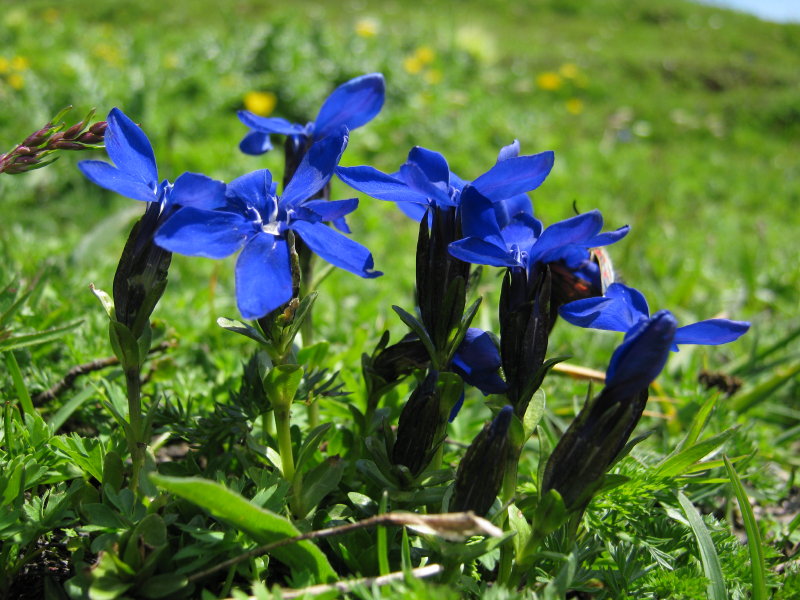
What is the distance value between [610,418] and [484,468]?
0.87 feet

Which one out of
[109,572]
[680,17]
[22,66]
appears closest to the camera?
[109,572]

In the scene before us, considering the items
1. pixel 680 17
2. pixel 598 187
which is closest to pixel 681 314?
pixel 598 187

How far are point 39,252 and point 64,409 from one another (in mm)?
1574

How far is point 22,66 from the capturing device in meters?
5.44

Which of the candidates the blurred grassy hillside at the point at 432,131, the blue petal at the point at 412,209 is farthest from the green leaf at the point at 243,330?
the blurred grassy hillside at the point at 432,131

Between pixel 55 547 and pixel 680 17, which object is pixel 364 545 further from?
pixel 680 17

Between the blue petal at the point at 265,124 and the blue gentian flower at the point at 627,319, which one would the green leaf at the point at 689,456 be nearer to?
the blue gentian flower at the point at 627,319

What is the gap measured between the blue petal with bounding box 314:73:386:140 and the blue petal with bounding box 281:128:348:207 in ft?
0.82

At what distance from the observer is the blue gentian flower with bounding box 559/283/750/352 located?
139 cm

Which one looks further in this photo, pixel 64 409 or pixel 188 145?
pixel 188 145

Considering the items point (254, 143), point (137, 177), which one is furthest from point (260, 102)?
point (137, 177)

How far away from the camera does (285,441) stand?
65.1 inches

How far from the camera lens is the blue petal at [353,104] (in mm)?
1729

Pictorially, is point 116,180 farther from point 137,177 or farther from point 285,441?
point 285,441
